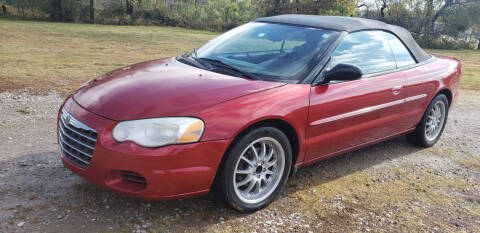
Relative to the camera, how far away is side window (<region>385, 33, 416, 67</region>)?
178 inches

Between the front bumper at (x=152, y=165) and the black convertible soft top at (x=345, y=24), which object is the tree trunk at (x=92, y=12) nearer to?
the black convertible soft top at (x=345, y=24)

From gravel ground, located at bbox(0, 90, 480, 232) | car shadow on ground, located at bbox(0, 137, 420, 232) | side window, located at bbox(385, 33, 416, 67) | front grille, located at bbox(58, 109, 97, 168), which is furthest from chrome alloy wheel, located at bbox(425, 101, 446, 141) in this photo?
front grille, located at bbox(58, 109, 97, 168)

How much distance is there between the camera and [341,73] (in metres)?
3.54

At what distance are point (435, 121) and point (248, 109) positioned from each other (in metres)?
3.35

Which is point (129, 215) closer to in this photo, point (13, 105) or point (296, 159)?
point (296, 159)

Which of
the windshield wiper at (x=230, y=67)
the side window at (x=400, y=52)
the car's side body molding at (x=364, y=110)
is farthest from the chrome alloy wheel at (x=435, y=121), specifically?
the windshield wiper at (x=230, y=67)

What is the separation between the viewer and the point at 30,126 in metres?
5.15

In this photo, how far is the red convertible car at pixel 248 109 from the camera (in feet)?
9.11

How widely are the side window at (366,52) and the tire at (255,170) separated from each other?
948 mm

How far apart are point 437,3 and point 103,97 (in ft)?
120

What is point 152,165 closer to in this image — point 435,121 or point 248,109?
point 248,109

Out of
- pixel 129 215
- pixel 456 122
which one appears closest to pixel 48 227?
pixel 129 215

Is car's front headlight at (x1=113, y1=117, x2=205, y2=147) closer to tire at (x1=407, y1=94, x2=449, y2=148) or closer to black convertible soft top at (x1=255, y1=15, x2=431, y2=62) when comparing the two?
Result: black convertible soft top at (x1=255, y1=15, x2=431, y2=62)

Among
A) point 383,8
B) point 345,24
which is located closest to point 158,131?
point 345,24
